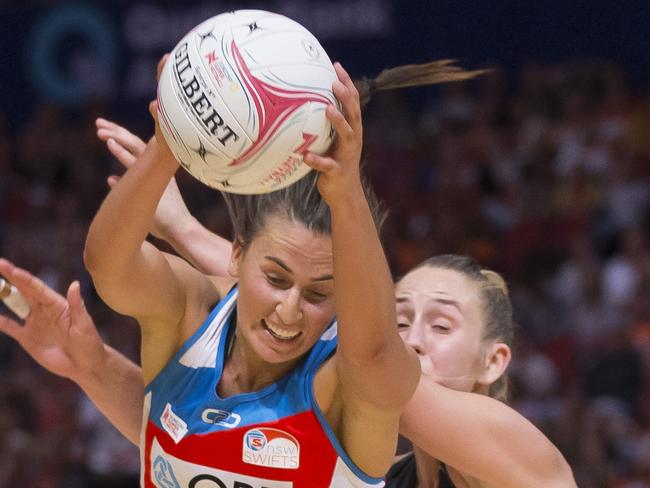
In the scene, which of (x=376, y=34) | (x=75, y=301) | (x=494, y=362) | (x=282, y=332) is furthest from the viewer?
(x=376, y=34)

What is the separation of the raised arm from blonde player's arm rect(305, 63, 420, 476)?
0.90 m

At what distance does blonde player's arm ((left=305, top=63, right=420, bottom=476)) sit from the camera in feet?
7.08

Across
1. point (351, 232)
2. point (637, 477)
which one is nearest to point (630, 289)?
point (637, 477)

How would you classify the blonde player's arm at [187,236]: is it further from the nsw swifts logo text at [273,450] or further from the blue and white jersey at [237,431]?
the nsw swifts logo text at [273,450]

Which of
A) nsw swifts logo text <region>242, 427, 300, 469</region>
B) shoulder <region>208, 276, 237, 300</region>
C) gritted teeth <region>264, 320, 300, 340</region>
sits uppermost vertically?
gritted teeth <region>264, 320, 300, 340</region>

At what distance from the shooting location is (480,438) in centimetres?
271

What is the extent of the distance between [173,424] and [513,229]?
15.8ft

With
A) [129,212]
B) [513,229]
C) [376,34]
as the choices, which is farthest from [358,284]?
[376,34]

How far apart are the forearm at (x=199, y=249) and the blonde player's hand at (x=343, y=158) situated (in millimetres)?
1248

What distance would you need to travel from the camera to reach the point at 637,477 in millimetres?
5645

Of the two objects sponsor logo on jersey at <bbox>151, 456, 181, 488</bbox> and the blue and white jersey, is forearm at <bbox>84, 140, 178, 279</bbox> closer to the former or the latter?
the blue and white jersey

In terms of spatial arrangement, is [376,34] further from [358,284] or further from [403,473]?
[358,284]

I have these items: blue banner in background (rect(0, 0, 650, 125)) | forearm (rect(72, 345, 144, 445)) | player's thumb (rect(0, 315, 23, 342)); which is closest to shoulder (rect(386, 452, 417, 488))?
forearm (rect(72, 345, 144, 445))

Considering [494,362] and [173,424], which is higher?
[173,424]
